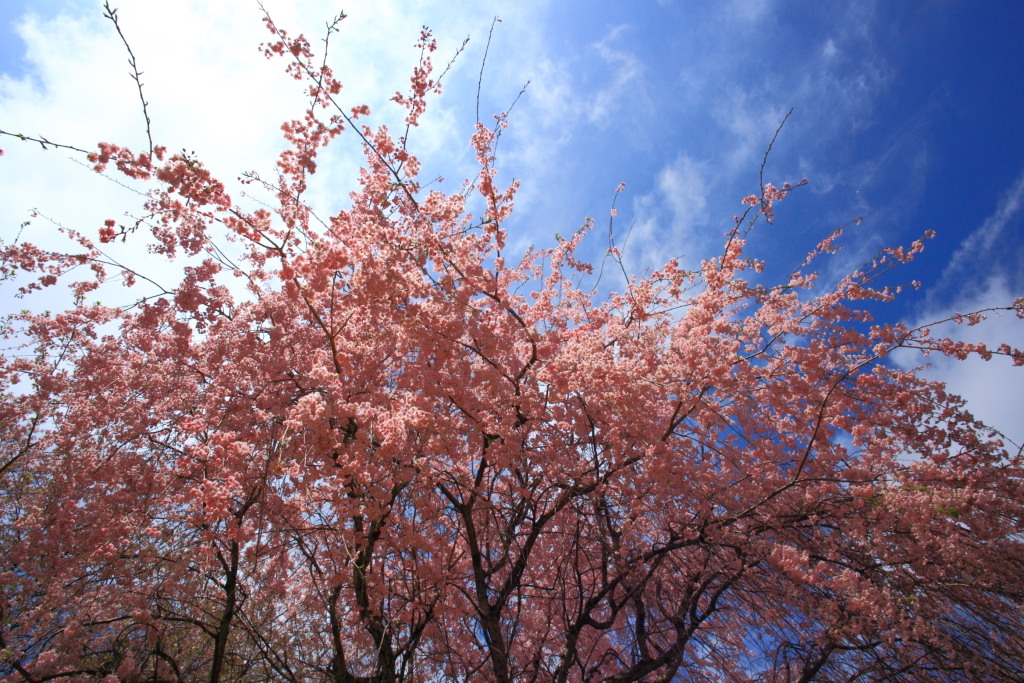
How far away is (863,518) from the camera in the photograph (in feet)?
14.1

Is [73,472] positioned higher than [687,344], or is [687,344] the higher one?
[73,472]

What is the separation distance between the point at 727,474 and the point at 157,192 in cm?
669

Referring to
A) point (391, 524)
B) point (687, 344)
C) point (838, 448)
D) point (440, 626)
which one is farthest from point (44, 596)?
point (838, 448)

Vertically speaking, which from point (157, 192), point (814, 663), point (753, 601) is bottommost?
point (814, 663)

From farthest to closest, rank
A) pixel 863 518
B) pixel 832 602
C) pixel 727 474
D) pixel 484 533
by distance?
pixel 727 474, pixel 484 533, pixel 863 518, pixel 832 602

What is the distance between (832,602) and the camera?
12.7 ft

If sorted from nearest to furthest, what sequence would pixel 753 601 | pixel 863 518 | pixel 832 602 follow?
pixel 832 602 < pixel 863 518 < pixel 753 601

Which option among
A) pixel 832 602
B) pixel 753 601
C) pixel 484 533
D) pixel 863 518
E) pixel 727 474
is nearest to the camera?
pixel 832 602

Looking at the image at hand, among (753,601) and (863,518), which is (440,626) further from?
(863,518)

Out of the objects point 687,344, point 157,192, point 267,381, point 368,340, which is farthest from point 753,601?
point 157,192

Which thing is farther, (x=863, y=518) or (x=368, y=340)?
(x=368, y=340)

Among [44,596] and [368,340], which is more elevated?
[368,340]

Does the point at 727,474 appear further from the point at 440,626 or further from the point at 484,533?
the point at 440,626

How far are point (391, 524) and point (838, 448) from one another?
5165 mm
